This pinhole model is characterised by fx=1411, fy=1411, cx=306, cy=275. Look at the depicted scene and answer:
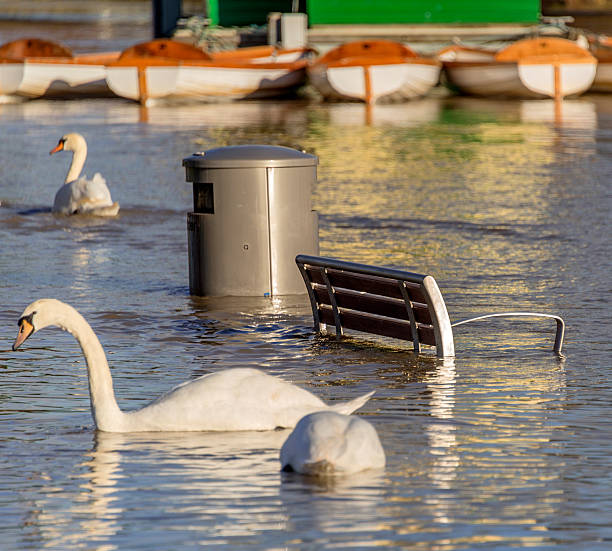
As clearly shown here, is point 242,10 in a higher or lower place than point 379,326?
higher

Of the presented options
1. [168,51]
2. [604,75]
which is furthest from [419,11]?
[168,51]

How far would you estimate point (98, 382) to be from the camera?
720 centimetres

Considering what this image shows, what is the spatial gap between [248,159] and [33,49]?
31732mm

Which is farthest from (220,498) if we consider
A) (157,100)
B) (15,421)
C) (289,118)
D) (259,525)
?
(157,100)

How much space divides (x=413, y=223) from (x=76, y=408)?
8238mm

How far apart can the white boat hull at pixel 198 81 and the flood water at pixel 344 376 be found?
15.9 meters

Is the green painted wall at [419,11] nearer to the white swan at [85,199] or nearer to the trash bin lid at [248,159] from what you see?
the white swan at [85,199]

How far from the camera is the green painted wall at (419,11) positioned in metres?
42.4

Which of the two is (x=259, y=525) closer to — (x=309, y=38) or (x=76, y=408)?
(x=76, y=408)

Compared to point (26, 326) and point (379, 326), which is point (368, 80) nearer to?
point (379, 326)

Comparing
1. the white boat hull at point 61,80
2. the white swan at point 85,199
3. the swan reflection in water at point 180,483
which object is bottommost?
the white boat hull at point 61,80

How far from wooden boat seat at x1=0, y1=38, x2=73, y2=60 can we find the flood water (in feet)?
71.9

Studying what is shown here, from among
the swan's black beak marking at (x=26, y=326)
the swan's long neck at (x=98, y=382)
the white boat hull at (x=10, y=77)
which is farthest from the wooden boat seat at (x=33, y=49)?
the swan's long neck at (x=98, y=382)


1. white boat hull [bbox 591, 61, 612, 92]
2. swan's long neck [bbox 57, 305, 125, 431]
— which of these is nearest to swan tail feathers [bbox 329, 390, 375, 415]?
swan's long neck [bbox 57, 305, 125, 431]
